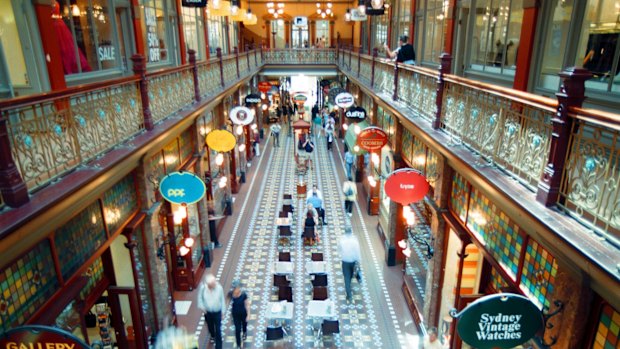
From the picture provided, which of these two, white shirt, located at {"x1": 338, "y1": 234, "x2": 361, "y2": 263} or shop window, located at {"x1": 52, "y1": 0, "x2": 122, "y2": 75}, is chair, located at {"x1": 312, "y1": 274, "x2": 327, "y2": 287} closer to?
white shirt, located at {"x1": 338, "y1": 234, "x2": 361, "y2": 263}

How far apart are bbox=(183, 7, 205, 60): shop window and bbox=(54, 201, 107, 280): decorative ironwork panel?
32.5 feet

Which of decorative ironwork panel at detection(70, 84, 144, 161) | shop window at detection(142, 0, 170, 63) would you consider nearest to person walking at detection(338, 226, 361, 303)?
decorative ironwork panel at detection(70, 84, 144, 161)

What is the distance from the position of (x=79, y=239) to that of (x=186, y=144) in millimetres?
4989

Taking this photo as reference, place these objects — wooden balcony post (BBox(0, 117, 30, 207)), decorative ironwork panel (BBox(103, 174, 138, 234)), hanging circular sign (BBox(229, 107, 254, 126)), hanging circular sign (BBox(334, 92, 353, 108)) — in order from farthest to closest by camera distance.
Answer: hanging circular sign (BBox(334, 92, 353, 108)) < hanging circular sign (BBox(229, 107, 254, 126)) < decorative ironwork panel (BBox(103, 174, 138, 234)) < wooden balcony post (BBox(0, 117, 30, 207))

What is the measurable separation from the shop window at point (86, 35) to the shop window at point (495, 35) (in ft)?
24.6

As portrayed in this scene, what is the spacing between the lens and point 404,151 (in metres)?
9.65

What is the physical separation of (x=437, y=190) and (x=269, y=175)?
40.4 feet

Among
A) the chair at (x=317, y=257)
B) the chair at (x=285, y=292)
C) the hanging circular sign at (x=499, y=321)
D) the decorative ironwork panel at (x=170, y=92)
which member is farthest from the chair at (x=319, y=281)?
the hanging circular sign at (x=499, y=321)

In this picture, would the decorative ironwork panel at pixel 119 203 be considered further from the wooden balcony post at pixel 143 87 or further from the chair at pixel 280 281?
the chair at pixel 280 281

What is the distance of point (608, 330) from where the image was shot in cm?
309

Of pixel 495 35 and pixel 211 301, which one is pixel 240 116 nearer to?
pixel 211 301

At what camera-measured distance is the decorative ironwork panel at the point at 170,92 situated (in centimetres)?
709

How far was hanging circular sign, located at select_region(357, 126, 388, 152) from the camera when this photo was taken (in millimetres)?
9438

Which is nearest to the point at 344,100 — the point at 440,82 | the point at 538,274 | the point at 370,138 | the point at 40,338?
the point at 370,138
